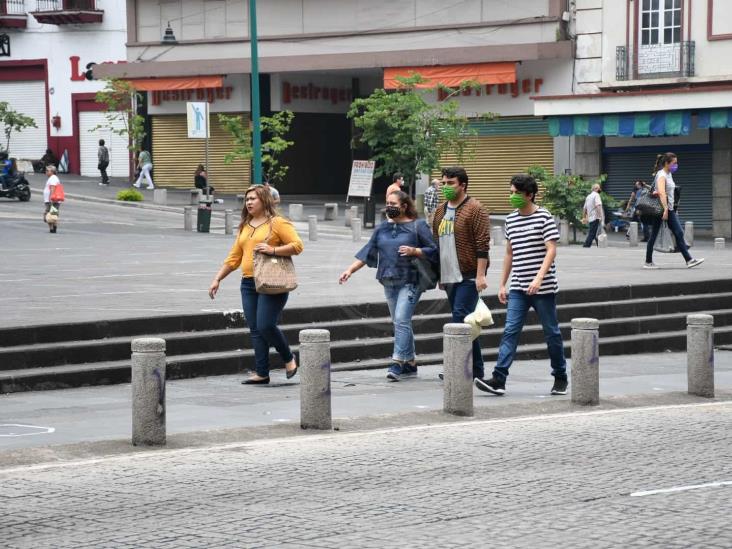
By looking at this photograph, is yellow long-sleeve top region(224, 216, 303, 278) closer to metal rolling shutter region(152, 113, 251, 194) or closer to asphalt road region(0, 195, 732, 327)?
asphalt road region(0, 195, 732, 327)

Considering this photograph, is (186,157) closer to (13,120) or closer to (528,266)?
(13,120)

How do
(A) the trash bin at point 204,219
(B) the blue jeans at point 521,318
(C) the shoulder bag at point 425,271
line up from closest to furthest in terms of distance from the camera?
(B) the blue jeans at point 521,318
(C) the shoulder bag at point 425,271
(A) the trash bin at point 204,219

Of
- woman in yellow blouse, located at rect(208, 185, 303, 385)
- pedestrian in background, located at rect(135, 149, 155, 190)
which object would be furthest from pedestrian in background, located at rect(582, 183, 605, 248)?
woman in yellow blouse, located at rect(208, 185, 303, 385)

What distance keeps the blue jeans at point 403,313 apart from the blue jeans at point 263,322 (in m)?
1.02

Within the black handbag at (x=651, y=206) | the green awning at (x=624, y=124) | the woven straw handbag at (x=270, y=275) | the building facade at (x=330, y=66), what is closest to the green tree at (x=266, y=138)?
the building facade at (x=330, y=66)

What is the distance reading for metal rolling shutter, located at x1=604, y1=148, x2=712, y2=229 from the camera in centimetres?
4131

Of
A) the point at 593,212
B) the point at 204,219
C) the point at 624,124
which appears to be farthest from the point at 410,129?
the point at 204,219

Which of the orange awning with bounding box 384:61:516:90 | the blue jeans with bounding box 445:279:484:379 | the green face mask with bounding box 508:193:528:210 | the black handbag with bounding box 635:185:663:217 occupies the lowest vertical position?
the blue jeans with bounding box 445:279:484:379

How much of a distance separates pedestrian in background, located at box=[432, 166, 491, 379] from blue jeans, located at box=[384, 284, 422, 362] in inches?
18.8

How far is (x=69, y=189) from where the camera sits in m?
49.5

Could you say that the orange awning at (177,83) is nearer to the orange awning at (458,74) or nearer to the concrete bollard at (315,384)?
the orange awning at (458,74)

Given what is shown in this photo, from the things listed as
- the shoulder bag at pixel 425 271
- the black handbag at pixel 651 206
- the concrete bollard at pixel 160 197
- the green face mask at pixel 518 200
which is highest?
the green face mask at pixel 518 200

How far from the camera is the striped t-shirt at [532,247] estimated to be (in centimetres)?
1246

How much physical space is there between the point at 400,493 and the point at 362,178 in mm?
34012
